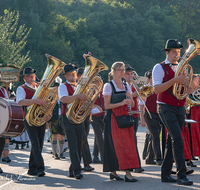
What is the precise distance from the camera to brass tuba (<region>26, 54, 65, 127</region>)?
744cm

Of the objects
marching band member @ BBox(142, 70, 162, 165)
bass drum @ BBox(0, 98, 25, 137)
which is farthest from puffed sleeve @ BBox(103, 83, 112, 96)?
marching band member @ BBox(142, 70, 162, 165)

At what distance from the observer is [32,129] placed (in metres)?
7.57

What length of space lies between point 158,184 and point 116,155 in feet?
2.82

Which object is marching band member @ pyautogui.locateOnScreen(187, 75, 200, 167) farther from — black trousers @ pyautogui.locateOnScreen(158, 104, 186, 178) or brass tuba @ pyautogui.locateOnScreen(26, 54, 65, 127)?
brass tuba @ pyautogui.locateOnScreen(26, 54, 65, 127)

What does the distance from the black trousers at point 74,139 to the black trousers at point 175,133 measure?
174cm

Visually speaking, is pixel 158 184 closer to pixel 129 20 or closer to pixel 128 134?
pixel 128 134

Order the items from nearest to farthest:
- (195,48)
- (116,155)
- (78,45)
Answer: (195,48), (116,155), (78,45)

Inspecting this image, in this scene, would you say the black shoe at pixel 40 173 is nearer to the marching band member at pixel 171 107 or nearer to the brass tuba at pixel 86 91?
the brass tuba at pixel 86 91

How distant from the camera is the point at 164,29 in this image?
181 feet

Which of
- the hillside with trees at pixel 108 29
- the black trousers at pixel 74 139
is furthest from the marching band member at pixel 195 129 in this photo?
the hillside with trees at pixel 108 29

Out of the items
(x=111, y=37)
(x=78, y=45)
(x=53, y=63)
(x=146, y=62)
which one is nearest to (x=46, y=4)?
(x=78, y=45)

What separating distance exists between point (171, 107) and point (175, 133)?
0.42 metres

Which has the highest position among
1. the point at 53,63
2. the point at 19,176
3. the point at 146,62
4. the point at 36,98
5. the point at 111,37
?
the point at 111,37

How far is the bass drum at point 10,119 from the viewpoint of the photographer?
25.5 ft
